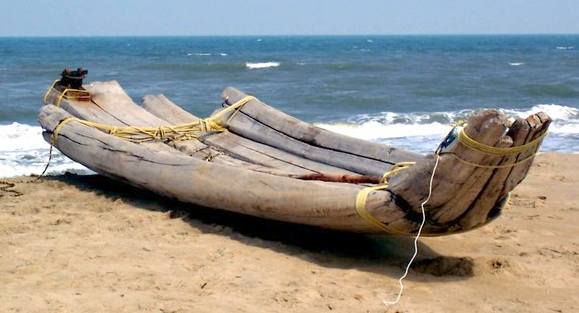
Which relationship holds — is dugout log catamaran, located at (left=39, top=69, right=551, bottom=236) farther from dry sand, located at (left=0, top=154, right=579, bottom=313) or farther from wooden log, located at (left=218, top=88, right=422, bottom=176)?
dry sand, located at (left=0, top=154, right=579, bottom=313)

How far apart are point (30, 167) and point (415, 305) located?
5.67 meters

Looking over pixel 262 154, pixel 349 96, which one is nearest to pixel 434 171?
pixel 262 154

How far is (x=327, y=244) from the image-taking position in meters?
4.37

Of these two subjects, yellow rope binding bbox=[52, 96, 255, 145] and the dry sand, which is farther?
yellow rope binding bbox=[52, 96, 255, 145]

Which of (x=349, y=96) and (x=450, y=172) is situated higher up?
(x=450, y=172)

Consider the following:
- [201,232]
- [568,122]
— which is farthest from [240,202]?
[568,122]

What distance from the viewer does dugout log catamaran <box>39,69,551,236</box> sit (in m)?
3.31

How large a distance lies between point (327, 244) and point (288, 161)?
111cm

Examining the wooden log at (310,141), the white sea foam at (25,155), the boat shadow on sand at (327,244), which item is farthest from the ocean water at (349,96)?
the boat shadow on sand at (327,244)

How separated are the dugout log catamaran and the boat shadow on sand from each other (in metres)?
0.24

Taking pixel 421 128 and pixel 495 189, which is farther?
pixel 421 128

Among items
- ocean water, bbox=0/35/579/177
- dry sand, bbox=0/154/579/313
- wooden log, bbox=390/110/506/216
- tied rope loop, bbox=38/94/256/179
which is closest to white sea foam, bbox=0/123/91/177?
ocean water, bbox=0/35/579/177

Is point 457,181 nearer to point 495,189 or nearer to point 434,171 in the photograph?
point 434,171

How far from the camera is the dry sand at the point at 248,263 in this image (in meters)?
3.46
